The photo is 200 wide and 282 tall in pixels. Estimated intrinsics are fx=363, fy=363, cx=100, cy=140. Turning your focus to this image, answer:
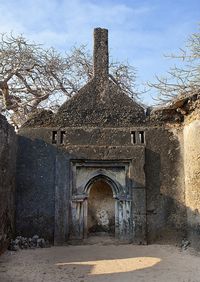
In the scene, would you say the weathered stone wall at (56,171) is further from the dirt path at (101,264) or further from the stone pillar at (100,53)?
the stone pillar at (100,53)

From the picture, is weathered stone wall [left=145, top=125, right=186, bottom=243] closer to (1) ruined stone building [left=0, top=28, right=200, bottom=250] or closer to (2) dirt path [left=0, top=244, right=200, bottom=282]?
(1) ruined stone building [left=0, top=28, right=200, bottom=250]

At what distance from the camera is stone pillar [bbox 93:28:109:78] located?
10.4 meters

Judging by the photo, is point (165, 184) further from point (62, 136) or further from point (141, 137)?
point (62, 136)

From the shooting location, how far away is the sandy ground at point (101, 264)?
5898 millimetres

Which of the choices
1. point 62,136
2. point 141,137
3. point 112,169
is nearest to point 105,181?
point 112,169

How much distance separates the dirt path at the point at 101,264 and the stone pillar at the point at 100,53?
4850mm

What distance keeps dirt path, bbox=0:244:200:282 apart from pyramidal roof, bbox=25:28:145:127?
128 inches

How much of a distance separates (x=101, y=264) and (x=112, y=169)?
3112 millimetres

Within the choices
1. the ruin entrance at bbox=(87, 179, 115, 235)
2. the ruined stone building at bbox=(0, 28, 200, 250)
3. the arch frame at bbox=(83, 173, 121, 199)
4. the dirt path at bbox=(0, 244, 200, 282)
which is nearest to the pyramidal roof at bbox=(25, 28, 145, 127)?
the ruined stone building at bbox=(0, 28, 200, 250)

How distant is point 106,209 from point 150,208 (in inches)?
60.6

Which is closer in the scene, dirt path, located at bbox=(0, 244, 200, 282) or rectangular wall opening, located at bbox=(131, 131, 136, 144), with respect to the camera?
dirt path, located at bbox=(0, 244, 200, 282)

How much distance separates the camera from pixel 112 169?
31.1ft

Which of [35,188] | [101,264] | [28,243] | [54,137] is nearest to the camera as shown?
[101,264]

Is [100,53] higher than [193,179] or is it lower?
higher
